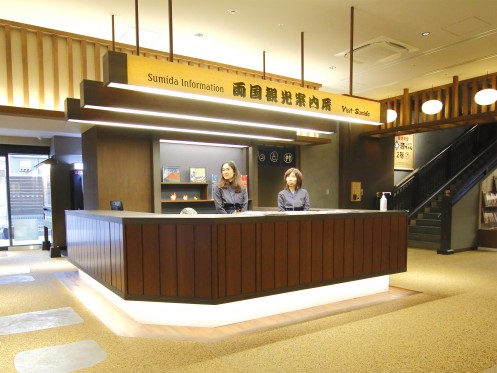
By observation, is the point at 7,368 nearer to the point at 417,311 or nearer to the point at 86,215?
the point at 86,215

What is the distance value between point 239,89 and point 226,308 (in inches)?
93.5

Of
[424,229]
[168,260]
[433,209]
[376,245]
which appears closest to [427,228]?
[424,229]

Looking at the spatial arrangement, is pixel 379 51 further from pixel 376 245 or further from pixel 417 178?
pixel 417 178

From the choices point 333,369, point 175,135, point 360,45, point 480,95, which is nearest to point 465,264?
point 480,95

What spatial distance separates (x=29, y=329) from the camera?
3.57m

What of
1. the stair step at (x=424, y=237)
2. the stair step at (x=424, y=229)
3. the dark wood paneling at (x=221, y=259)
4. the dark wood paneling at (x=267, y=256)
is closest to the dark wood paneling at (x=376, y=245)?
the dark wood paneling at (x=267, y=256)

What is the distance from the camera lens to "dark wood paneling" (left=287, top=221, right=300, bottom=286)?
388 centimetres

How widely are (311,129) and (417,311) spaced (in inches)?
122

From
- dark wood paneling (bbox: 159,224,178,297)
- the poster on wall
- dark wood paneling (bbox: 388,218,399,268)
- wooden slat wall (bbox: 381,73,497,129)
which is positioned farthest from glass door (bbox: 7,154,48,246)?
the poster on wall

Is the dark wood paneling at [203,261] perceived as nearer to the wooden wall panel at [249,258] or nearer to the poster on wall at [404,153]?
the wooden wall panel at [249,258]

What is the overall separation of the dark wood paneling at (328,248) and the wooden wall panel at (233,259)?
115cm

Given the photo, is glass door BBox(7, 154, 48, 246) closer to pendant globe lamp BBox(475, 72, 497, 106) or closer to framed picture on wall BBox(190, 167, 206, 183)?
framed picture on wall BBox(190, 167, 206, 183)

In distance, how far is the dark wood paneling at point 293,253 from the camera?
388 centimetres

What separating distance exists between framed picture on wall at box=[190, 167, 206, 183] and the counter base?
3.13 meters
